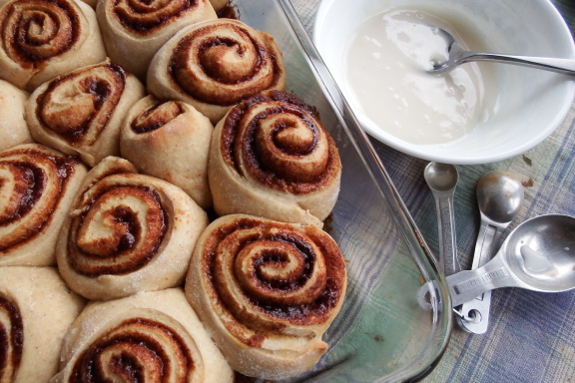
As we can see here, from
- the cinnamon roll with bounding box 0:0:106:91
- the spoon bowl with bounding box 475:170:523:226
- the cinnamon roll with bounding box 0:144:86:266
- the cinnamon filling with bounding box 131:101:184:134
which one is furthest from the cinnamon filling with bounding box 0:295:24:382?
the spoon bowl with bounding box 475:170:523:226

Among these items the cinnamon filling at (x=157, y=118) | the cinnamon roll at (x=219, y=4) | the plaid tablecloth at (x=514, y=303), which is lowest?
the plaid tablecloth at (x=514, y=303)

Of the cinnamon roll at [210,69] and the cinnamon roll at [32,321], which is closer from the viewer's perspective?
the cinnamon roll at [32,321]

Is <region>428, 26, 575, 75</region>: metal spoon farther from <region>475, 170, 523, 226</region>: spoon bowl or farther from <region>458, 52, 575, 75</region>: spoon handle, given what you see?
<region>475, 170, 523, 226</region>: spoon bowl

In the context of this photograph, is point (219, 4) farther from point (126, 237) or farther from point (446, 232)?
point (446, 232)

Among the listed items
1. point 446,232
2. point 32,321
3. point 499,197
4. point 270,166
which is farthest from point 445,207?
point 32,321

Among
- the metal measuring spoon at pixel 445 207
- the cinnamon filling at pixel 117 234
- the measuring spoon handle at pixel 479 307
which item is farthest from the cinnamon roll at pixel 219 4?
the measuring spoon handle at pixel 479 307

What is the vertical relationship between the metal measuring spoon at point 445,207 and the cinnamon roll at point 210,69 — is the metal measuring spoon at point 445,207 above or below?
below

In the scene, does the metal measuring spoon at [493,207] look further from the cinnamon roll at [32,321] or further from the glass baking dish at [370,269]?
the cinnamon roll at [32,321]
